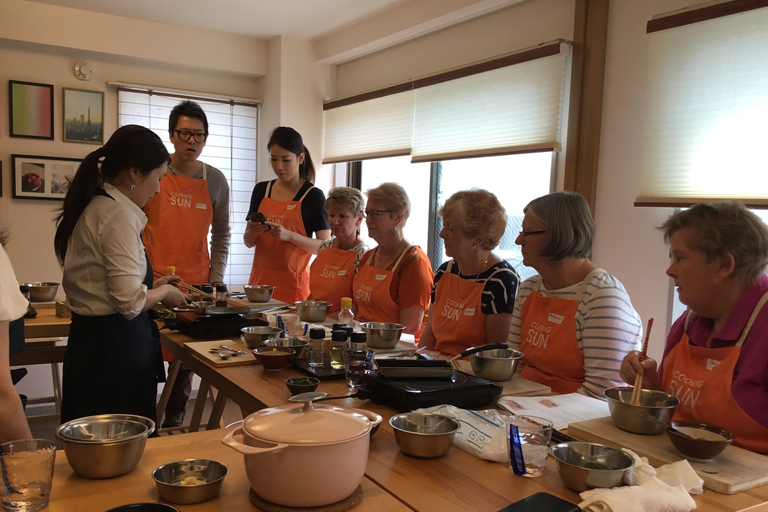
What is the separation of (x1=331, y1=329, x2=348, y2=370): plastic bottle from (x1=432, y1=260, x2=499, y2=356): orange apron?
0.62m

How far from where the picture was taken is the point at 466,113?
4.09 metres

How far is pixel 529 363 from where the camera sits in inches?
84.2

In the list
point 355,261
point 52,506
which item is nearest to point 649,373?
point 52,506

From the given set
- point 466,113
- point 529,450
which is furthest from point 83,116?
point 529,450

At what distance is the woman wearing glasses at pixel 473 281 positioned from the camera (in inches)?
94.7

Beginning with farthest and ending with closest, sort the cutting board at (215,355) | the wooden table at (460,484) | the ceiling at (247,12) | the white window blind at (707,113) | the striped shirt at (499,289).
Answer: the ceiling at (247,12) < the white window blind at (707,113) < the striped shirt at (499,289) < the cutting board at (215,355) < the wooden table at (460,484)

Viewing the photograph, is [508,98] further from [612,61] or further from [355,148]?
[355,148]

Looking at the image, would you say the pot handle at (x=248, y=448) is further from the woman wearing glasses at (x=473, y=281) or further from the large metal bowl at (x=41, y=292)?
the large metal bowl at (x=41, y=292)

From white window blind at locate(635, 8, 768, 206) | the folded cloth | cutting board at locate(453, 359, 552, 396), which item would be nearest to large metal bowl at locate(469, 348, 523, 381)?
cutting board at locate(453, 359, 552, 396)

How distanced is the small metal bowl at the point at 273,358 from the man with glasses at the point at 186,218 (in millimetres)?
1942

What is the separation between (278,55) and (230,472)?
4.75 metres

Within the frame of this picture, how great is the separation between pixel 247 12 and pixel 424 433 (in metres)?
4.28

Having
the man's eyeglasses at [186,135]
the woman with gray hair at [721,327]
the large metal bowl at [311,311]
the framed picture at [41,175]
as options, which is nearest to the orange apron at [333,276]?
the large metal bowl at [311,311]

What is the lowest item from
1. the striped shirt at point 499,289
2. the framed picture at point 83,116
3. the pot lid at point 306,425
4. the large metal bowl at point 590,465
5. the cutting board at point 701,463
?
the cutting board at point 701,463
